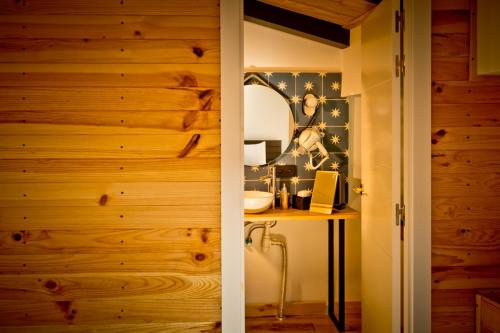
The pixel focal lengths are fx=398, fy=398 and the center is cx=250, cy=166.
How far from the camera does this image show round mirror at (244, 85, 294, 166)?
3.38 meters

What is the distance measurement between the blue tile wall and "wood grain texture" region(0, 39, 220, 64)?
67.1 inches

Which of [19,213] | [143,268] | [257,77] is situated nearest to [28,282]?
[19,213]

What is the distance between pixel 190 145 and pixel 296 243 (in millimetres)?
1977

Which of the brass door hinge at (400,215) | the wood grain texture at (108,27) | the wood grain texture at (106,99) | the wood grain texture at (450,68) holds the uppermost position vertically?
the wood grain texture at (108,27)

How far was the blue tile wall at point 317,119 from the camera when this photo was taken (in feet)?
11.0

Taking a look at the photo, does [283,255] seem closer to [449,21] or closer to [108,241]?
[108,241]

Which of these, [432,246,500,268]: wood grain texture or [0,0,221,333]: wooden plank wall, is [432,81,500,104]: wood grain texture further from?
[0,0,221,333]: wooden plank wall

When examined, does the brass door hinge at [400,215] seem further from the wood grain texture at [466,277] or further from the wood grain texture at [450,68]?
the wood grain texture at [450,68]

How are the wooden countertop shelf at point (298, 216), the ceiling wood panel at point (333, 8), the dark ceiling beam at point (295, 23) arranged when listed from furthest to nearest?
the dark ceiling beam at point (295, 23), the wooden countertop shelf at point (298, 216), the ceiling wood panel at point (333, 8)

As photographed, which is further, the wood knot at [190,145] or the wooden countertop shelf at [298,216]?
the wooden countertop shelf at [298,216]

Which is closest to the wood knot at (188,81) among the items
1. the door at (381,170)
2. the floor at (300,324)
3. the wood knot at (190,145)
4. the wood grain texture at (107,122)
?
the wood grain texture at (107,122)

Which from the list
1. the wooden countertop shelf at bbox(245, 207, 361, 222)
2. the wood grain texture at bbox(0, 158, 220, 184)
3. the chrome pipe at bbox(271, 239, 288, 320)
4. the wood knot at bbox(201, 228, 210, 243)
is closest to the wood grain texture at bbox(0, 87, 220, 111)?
the wood grain texture at bbox(0, 158, 220, 184)

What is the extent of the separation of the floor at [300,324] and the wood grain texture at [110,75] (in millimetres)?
2160

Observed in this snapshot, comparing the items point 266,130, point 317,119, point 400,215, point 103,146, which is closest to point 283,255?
point 266,130
